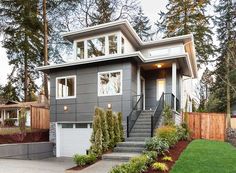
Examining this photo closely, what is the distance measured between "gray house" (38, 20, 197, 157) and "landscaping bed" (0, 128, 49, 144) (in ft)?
2.26

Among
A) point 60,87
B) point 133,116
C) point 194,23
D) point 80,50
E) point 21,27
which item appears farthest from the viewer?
point 194,23

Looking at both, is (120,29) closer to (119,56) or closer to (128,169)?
(119,56)

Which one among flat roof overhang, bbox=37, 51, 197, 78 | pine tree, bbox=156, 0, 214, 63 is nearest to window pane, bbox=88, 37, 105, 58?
flat roof overhang, bbox=37, 51, 197, 78

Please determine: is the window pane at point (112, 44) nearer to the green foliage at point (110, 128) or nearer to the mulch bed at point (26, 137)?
the green foliage at point (110, 128)

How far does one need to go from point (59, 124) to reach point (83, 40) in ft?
17.6

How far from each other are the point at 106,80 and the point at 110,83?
0.32m

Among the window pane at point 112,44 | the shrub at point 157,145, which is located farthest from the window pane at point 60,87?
the shrub at point 157,145

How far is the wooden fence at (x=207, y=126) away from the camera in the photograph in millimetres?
17266

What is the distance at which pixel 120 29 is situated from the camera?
15.4 metres

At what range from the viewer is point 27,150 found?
13.9 metres

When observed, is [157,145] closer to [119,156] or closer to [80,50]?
[119,156]

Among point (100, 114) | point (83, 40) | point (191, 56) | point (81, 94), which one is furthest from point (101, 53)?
point (191, 56)

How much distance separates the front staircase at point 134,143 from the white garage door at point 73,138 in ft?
10.4

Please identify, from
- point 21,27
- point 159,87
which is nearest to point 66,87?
point 159,87
